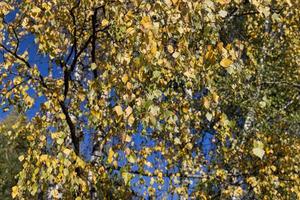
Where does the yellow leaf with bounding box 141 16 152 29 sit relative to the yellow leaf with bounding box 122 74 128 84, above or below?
above

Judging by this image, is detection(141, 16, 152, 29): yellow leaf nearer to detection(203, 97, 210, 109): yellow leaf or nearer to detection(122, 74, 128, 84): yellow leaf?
detection(122, 74, 128, 84): yellow leaf

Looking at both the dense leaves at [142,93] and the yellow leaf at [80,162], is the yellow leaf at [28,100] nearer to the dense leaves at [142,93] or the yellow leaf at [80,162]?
the dense leaves at [142,93]

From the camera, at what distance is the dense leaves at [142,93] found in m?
3.98

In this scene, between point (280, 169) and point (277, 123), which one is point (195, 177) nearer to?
point (280, 169)

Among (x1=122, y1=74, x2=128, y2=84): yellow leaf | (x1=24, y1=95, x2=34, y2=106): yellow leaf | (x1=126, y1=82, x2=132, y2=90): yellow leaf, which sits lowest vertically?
(x1=126, y1=82, x2=132, y2=90): yellow leaf

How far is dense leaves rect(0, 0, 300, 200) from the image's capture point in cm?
398

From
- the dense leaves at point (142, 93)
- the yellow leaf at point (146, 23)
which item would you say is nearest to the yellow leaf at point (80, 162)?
the dense leaves at point (142, 93)

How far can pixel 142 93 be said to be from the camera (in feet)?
15.2

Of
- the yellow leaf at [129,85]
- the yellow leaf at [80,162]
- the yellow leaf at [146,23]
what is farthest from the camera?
the yellow leaf at [80,162]

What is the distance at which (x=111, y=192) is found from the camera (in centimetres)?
668

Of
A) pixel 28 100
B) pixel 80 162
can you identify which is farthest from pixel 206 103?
pixel 28 100

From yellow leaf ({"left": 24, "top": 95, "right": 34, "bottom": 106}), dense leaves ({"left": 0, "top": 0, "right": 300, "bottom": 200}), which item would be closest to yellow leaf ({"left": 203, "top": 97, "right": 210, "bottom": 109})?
dense leaves ({"left": 0, "top": 0, "right": 300, "bottom": 200})

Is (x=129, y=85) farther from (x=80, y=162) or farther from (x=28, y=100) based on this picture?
(x=28, y=100)

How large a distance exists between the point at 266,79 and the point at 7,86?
24.3 ft
